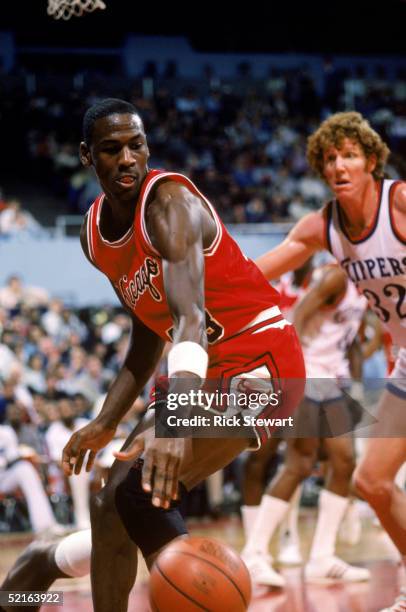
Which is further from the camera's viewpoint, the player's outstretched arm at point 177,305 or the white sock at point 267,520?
the white sock at point 267,520

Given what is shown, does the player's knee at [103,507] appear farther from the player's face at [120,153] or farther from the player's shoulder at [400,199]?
the player's shoulder at [400,199]

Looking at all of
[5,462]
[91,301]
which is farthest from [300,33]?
[5,462]

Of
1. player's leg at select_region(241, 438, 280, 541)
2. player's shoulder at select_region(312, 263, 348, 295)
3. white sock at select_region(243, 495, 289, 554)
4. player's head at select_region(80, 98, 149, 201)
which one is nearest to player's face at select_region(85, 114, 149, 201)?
player's head at select_region(80, 98, 149, 201)

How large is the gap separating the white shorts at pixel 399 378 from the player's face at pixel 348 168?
0.82 m

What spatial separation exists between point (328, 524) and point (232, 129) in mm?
13136

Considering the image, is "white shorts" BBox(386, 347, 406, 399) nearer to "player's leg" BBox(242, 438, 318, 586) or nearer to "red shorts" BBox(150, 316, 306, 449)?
"red shorts" BBox(150, 316, 306, 449)

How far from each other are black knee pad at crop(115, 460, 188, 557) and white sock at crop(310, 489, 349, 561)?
317 cm

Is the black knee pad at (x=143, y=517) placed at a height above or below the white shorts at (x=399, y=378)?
below

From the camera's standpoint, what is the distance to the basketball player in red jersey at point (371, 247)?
4453 mm

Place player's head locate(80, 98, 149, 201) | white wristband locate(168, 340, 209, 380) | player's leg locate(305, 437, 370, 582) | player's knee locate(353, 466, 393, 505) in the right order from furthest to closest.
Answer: player's leg locate(305, 437, 370, 582)
player's knee locate(353, 466, 393, 505)
player's head locate(80, 98, 149, 201)
white wristband locate(168, 340, 209, 380)

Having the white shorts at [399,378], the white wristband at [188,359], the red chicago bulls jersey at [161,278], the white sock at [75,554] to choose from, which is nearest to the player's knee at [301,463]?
the white shorts at [399,378]

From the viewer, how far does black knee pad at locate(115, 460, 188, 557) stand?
10.8 ft

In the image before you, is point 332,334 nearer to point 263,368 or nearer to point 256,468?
point 256,468

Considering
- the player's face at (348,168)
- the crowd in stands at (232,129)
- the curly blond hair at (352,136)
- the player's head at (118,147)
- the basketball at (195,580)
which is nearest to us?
the basketball at (195,580)
